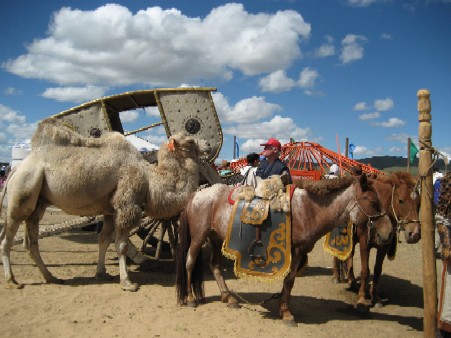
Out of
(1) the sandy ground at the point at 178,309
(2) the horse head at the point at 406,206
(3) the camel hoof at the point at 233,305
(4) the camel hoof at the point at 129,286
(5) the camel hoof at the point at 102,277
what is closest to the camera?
(2) the horse head at the point at 406,206

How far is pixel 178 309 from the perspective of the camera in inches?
193

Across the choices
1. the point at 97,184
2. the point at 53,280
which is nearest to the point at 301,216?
the point at 97,184

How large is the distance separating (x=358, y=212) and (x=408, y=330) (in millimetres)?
1531

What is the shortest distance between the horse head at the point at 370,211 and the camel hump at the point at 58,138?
3.84 meters

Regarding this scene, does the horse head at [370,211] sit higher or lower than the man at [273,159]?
lower

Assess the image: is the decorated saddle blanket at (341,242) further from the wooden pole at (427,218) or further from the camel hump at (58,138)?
the camel hump at (58,138)

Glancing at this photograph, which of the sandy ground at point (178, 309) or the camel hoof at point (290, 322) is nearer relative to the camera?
the sandy ground at point (178, 309)

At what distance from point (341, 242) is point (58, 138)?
4601mm

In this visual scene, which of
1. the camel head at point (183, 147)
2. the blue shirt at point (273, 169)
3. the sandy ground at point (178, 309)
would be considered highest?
the camel head at point (183, 147)

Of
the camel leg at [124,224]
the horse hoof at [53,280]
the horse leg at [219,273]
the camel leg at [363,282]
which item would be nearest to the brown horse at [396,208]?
the camel leg at [363,282]

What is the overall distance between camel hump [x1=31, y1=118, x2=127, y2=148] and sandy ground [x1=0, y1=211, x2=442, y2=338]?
2175 mm

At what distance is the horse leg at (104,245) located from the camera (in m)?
6.21

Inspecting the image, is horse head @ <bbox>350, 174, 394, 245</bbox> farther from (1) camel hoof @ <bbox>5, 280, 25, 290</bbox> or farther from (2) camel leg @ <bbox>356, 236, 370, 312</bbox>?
(1) camel hoof @ <bbox>5, 280, 25, 290</bbox>

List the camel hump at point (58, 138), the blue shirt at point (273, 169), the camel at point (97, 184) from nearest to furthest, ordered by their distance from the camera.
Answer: the blue shirt at point (273, 169) → the camel at point (97, 184) → the camel hump at point (58, 138)
